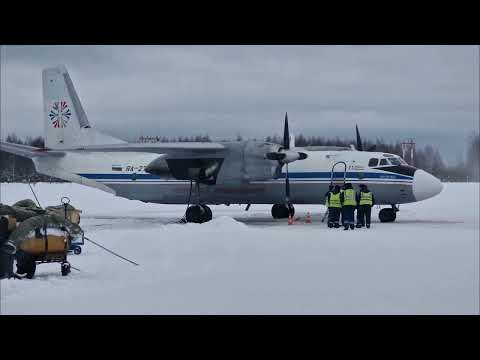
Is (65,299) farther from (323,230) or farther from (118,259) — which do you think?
(323,230)

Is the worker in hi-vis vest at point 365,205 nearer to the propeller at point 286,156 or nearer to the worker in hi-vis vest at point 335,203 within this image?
the worker in hi-vis vest at point 335,203

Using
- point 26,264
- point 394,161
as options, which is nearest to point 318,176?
point 394,161

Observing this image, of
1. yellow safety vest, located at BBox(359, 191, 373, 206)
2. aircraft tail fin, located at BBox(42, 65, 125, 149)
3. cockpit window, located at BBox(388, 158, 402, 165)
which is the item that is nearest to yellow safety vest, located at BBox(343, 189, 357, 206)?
yellow safety vest, located at BBox(359, 191, 373, 206)

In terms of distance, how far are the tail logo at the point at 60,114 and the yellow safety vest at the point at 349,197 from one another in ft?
47.8

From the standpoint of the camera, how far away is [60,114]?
29938mm

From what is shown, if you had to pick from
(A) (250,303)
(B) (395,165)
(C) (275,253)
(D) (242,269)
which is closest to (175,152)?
(B) (395,165)

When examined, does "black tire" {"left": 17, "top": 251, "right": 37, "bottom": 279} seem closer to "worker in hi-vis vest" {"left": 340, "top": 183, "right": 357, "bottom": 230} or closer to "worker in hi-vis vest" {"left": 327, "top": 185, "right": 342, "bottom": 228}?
"worker in hi-vis vest" {"left": 340, "top": 183, "right": 357, "bottom": 230}

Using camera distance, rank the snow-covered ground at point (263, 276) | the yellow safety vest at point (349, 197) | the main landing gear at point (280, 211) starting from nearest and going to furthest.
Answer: the snow-covered ground at point (263, 276), the yellow safety vest at point (349, 197), the main landing gear at point (280, 211)

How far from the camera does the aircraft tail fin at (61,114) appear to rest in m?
29.9

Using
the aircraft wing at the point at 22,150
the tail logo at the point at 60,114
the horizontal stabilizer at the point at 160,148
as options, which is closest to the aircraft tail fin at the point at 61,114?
the tail logo at the point at 60,114

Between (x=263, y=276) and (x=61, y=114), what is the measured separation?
67.0 feet

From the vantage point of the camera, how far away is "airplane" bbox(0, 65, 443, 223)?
80.0 ft

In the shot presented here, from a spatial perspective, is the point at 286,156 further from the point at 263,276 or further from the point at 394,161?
the point at 263,276

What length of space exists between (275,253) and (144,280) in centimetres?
435
